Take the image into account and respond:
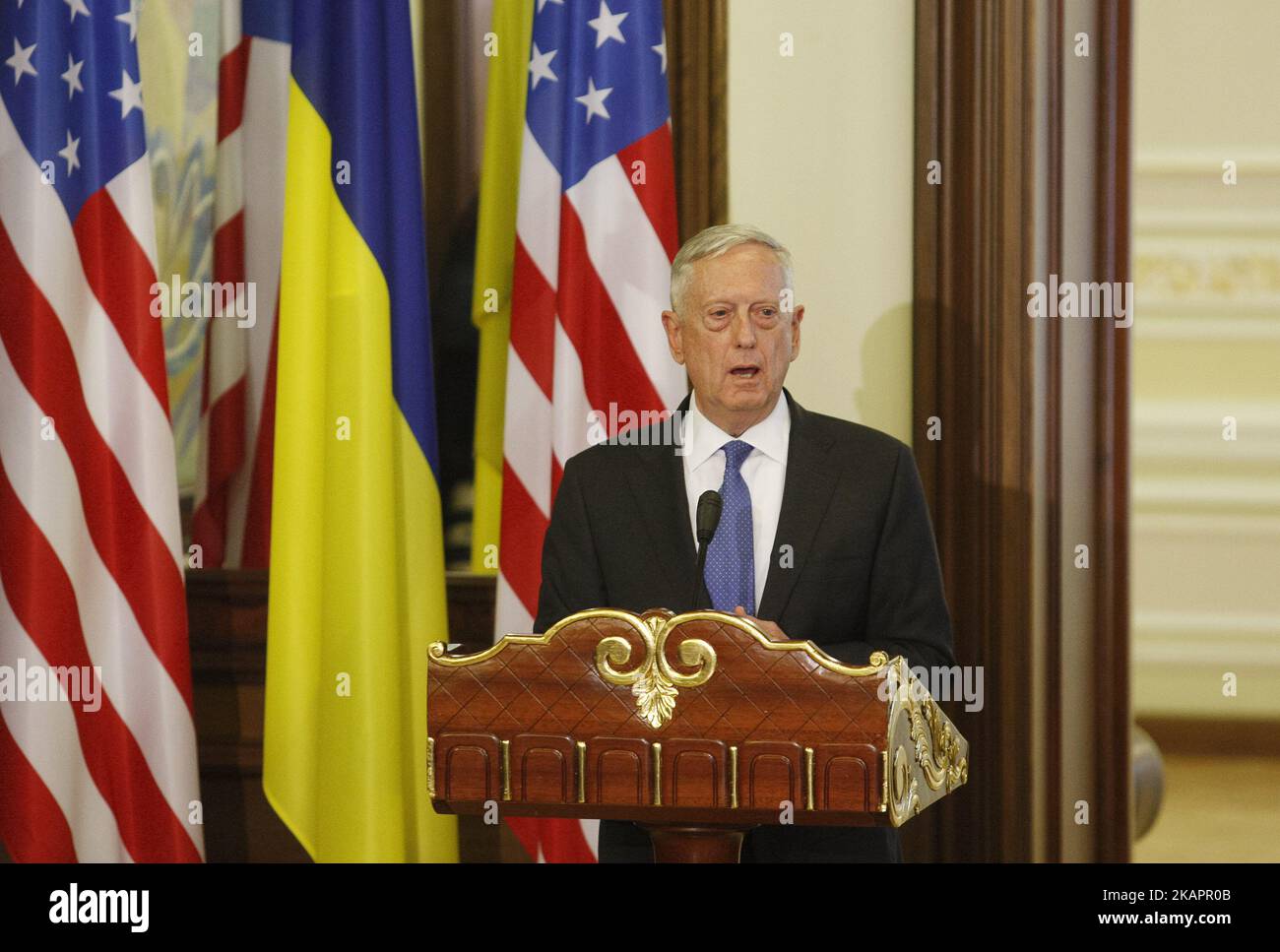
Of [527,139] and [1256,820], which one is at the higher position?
[527,139]

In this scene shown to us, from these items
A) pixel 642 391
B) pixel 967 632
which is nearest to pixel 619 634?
pixel 642 391

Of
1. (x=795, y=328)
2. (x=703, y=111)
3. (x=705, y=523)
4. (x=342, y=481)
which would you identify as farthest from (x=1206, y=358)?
(x=705, y=523)

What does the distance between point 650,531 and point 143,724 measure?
1.50 meters

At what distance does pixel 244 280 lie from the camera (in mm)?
3822

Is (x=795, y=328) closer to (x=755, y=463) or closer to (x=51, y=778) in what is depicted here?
(x=755, y=463)

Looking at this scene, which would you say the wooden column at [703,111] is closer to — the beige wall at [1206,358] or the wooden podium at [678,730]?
the wooden podium at [678,730]

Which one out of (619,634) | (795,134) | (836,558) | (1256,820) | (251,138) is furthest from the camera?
(1256,820)

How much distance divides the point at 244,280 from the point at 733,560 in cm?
204

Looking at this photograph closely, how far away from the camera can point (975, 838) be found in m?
3.29

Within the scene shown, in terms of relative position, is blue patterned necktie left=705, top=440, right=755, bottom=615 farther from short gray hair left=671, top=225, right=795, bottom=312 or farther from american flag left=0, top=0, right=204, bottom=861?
american flag left=0, top=0, right=204, bottom=861

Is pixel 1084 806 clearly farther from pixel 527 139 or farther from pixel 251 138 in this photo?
pixel 251 138

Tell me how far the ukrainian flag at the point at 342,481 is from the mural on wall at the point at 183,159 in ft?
2.55

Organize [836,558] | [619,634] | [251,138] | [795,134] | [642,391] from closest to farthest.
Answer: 1. [619,634]
2. [836,558]
3. [642,391]
4. [795,134]
5. [251,138]

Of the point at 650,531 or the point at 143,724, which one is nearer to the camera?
the point at 650,531
